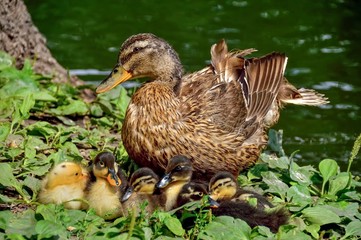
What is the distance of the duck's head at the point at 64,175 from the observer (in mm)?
7102

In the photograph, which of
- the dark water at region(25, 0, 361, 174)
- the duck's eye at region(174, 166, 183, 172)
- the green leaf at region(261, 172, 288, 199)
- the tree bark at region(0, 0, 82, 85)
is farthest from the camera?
the dark water at region(25, 0, 361, 174)

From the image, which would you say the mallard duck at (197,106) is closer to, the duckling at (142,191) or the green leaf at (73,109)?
the duckling at (142,191)

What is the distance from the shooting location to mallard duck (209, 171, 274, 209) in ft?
23.8

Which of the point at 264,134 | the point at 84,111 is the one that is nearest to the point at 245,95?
the point at 264,134

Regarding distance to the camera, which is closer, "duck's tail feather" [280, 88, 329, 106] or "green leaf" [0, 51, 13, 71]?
"duck's tail feather" [280, 88, 329, 106]

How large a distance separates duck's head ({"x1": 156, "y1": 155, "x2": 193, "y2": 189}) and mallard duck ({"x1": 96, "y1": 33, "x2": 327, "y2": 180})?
446 mm

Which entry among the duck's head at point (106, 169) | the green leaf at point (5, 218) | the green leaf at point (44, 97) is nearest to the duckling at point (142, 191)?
the duck's head at point (106, 169)

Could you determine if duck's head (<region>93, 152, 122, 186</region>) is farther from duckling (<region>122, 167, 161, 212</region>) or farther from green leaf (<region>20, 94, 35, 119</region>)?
green leaf (<region>20, 94, 35, 119</region>)

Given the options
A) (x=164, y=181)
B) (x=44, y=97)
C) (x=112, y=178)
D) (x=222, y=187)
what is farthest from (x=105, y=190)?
(x=44, y=97)

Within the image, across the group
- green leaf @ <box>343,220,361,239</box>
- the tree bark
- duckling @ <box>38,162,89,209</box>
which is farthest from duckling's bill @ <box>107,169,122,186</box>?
the tree bark

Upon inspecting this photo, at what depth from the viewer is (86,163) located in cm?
815

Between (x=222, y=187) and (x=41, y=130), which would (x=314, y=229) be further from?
(x=41, y=130)

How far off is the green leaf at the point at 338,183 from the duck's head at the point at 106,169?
1.76m

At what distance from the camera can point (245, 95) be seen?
28.3 ft
